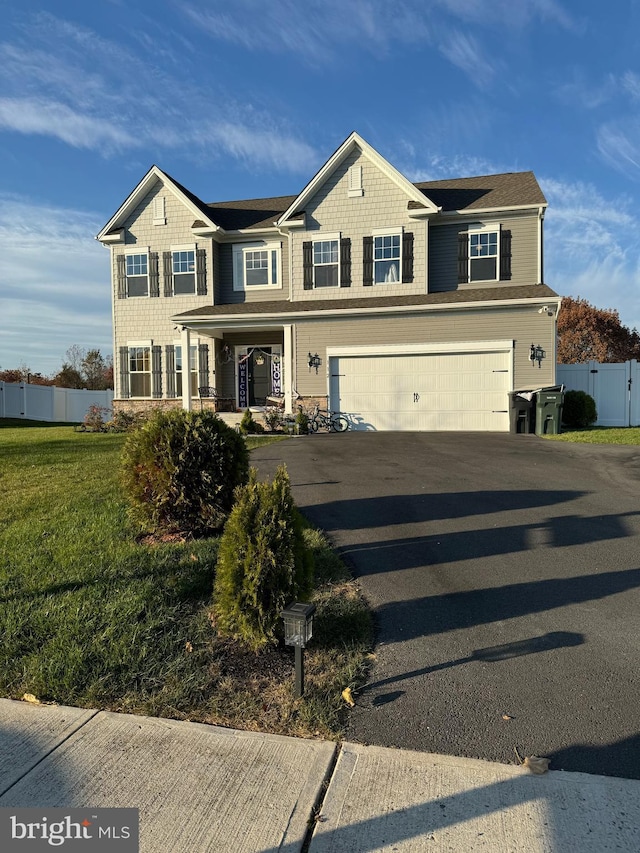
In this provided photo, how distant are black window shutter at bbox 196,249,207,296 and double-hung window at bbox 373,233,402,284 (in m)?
6.07

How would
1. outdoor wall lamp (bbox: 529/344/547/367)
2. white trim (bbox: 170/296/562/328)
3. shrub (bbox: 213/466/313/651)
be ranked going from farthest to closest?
outdoor wall lamp (bbox: 529/344/547/367) → white trim (bbox: 170/296/562/328) → shrub (bbox: 213/466/313/651)

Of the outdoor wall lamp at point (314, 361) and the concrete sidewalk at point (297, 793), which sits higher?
the outdoor wall lamp at point (314, 361)

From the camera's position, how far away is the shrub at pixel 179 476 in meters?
5.58

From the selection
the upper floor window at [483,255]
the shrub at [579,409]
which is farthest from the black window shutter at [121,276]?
the shrub at [579,409]

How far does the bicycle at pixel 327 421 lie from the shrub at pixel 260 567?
12646mm

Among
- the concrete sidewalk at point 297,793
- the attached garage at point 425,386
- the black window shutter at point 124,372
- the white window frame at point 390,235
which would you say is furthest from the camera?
the black window shutter at point 124,372

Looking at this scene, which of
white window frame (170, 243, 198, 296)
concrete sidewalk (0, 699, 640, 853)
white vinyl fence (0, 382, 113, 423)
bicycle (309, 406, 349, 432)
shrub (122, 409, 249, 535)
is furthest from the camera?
white vinyl fence (0, 382, 113, 423)

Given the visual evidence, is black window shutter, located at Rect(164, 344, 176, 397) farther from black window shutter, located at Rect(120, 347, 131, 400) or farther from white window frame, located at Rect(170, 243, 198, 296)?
white window frame, located at Rect(170, 243, 198, 296)

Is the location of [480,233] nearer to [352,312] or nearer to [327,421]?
[352,312]

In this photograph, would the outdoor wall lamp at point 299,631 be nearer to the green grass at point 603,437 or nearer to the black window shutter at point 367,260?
the green grass at point 603,437

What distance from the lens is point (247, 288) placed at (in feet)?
65.1

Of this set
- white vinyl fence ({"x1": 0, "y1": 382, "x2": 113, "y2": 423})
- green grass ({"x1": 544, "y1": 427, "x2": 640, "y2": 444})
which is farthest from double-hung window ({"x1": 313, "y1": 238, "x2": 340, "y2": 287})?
white vinyl fence ({"x1": 0, "y1": 382, "x2": 113, "y2": 423})

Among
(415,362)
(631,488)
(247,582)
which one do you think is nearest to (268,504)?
(247,582)

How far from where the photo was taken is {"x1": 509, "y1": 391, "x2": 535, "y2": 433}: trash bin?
15.6 metres
